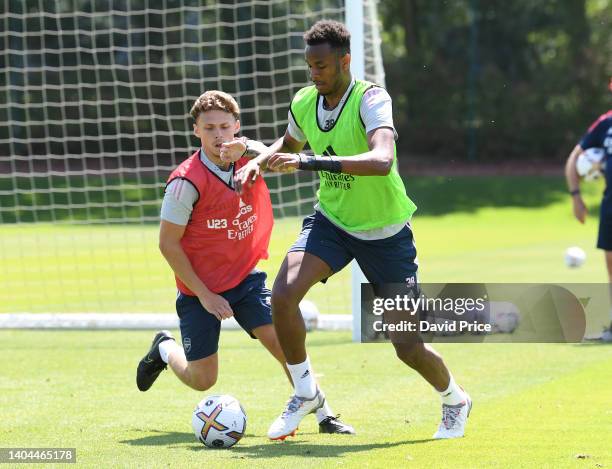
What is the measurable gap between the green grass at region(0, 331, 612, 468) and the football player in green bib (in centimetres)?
30

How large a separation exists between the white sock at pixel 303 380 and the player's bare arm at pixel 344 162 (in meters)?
1.30

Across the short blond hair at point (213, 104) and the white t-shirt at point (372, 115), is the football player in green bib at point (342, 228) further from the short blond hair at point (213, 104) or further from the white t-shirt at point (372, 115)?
the short blond hair at point (213, 104)

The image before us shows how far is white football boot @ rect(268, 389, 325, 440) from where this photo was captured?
656 centimetres

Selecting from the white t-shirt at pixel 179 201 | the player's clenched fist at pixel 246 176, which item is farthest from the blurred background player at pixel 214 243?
the player's clenched fist at pixel 246 176

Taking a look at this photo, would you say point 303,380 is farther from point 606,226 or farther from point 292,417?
point 606,226

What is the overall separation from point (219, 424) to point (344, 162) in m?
1.69

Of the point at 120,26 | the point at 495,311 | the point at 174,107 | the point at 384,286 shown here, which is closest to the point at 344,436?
the point at 384,286

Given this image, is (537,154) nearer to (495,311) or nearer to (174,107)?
(174,107)

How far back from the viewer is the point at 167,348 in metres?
7.59

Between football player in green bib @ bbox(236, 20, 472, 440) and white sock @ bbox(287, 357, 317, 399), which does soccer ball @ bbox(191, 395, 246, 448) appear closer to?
football player in green bib @ bbox(236, 20, 472, 440)

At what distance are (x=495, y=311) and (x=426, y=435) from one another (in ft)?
4.39

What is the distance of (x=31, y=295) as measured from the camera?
15.3 m

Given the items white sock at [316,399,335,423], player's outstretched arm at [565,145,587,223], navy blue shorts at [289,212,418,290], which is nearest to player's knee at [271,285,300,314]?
navy blue shorts at [289,212,418,290]

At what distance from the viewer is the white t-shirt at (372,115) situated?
6.26 metres
